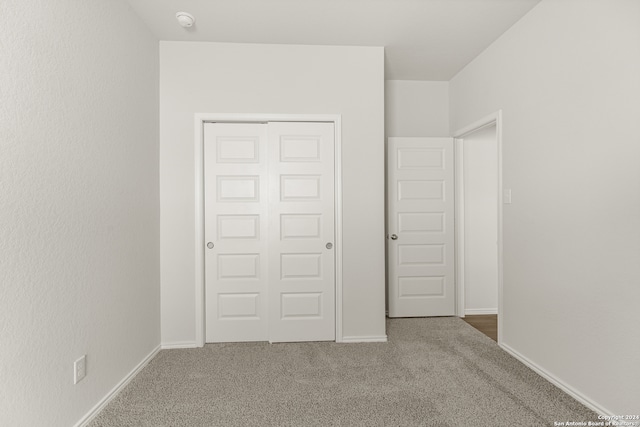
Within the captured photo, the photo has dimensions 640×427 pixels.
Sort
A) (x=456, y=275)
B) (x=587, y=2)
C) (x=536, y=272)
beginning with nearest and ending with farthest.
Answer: (x=587, y=2) → (x=536, y=272) → (x=456, y=275)

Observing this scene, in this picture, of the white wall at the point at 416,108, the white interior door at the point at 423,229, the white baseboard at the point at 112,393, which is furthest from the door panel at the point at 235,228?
the white wall at the point at 416,108

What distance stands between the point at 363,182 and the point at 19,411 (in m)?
2.58

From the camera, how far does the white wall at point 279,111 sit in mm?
2822

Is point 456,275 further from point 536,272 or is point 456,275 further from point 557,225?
point 557,225

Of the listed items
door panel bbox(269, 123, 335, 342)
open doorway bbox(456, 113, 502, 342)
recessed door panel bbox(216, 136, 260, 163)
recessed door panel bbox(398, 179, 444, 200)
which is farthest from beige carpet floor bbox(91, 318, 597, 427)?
recessed door panel bbox(216, 136, 260, 163)

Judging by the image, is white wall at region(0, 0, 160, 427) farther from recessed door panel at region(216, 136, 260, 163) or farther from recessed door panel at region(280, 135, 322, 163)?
recessed door panel at region(280, 135, 322, 163)

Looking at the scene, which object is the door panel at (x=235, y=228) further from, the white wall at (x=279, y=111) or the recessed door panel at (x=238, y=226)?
the white wall at (x=279, y=111)

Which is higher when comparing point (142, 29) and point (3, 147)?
point (142, 29)

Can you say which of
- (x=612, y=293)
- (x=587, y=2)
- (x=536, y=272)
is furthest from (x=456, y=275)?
(x=587, y=2)

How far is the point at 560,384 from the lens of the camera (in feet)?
6.97

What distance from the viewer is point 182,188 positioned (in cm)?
283

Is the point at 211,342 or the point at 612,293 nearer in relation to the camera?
the point at 612,293

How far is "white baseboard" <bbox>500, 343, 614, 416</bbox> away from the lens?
6.10 feet

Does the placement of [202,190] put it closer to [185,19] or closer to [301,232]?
[301,232]
